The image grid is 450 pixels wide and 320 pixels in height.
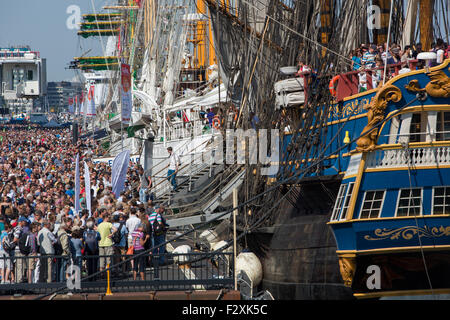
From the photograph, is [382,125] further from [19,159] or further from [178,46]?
[19,159]

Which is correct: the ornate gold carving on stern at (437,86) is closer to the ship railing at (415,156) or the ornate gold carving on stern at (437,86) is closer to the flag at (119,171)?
the ship railing at (415,156)

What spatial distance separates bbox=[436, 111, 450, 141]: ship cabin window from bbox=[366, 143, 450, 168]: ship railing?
0.24 m

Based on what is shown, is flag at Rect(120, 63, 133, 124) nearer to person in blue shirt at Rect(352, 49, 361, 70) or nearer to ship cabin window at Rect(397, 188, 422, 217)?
person in blue shirt at Rect(352, 49, 361, 70)

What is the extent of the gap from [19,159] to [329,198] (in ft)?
113

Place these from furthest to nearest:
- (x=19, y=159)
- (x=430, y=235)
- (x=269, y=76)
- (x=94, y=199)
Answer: (x=19, y=159), (x=94, y=199), (x=269, y=76), (x=430, y=235)

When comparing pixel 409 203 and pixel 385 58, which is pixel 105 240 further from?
pixel 385 58

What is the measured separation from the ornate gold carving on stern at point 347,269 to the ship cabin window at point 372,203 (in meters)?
0.82

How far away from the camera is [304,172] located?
66.5 ft

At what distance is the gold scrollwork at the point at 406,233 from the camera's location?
1741 cm

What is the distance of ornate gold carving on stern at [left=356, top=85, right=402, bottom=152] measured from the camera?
17844mm

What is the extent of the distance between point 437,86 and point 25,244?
8.95 m

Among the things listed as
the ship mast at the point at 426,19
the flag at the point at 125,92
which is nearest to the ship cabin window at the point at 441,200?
the ship mast at the point at 426,19
